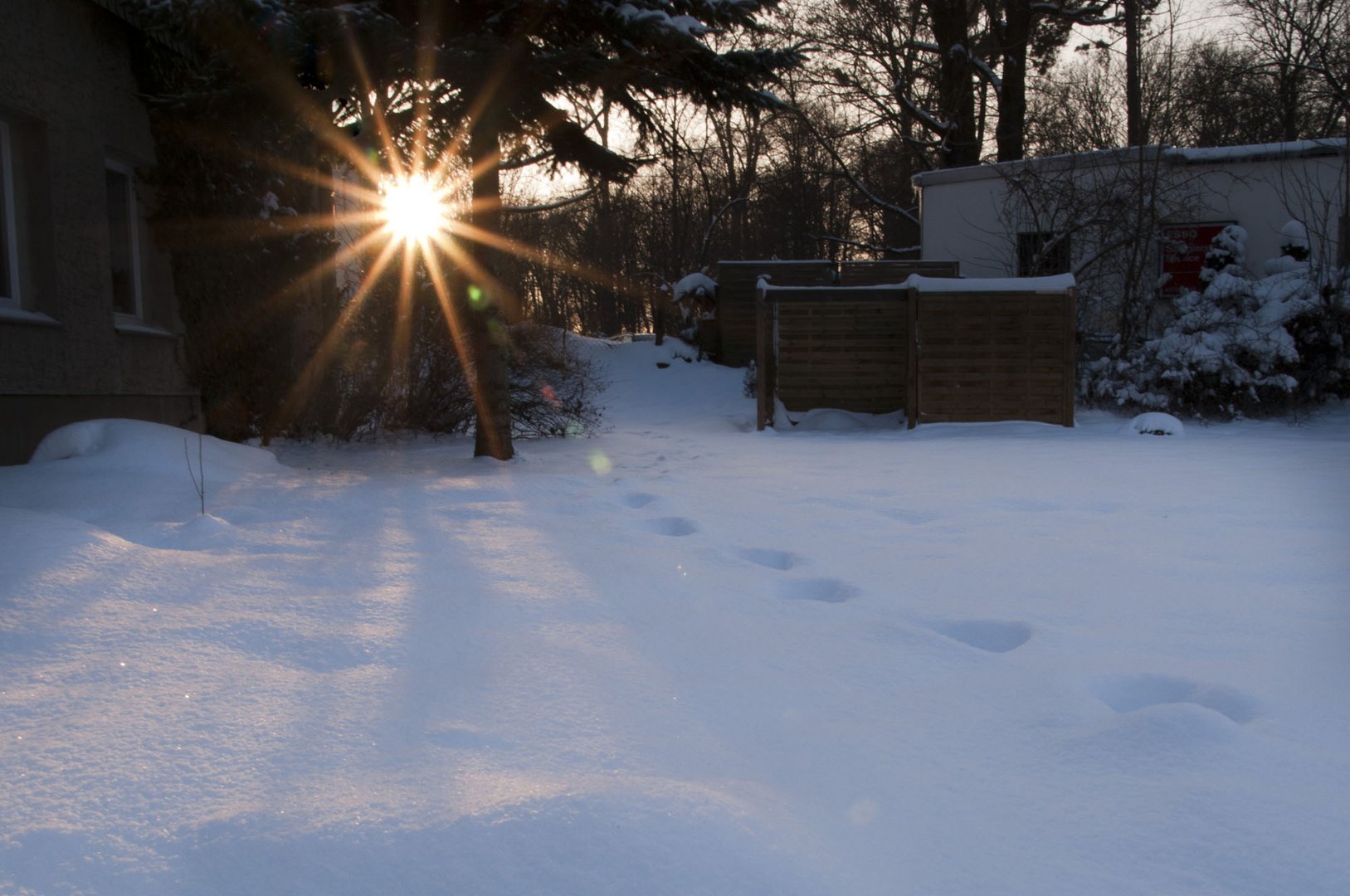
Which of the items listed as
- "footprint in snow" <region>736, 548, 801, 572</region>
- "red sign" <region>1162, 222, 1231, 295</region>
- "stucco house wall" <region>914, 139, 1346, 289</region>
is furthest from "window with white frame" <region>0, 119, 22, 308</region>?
"red sign" <region>1162, 222, 1231, 295</region>

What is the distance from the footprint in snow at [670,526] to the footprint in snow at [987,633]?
161cm

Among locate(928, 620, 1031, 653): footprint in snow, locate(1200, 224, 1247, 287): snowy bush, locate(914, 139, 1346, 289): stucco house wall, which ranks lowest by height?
locate(928, 620, 1031, 653): footprint in snow

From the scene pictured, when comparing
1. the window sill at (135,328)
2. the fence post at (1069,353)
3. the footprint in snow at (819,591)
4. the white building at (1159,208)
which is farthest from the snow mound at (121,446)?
the white building at (1159,208)

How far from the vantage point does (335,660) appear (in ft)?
7.88

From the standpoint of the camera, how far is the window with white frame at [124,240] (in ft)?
22.6

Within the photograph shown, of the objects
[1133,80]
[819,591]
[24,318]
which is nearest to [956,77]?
[1133,80]

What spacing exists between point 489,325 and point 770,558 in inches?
142

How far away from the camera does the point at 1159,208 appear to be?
42.5 feet

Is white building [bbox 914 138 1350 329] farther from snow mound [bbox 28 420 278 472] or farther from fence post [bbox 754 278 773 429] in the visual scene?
snow mound [bbox 28 420 278 472]

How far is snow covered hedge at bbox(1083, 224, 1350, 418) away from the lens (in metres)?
9.99

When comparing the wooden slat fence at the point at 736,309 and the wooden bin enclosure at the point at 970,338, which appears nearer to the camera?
the wooden bin enclosure at the point at 970,338

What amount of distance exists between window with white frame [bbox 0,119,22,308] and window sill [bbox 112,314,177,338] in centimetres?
76

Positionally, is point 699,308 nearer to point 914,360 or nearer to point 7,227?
point 914,360

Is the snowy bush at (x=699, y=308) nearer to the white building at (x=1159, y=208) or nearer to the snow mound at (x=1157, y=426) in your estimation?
the white building at (x=1159, y=208)
